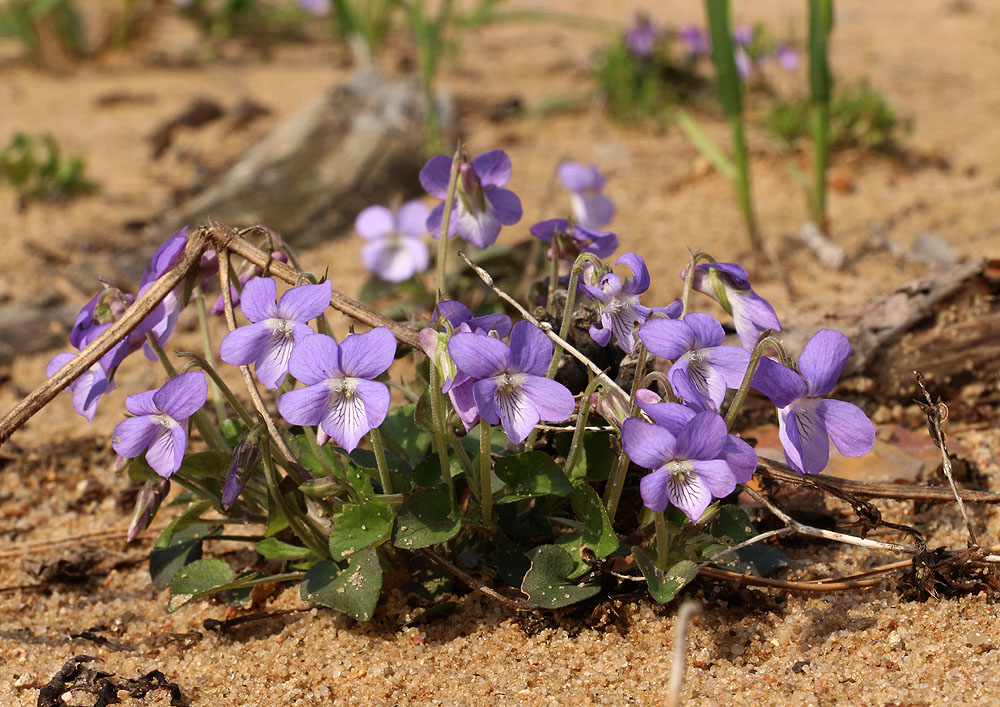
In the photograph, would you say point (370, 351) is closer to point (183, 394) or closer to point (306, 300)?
point (306, 300)

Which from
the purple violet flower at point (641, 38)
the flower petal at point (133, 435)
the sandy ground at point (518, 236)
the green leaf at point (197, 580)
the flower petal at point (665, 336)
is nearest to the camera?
the flower petal at point (665, 336)

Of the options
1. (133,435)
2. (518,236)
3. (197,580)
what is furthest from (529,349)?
(518,236)

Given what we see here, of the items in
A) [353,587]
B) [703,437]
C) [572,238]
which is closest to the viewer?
[703,437]

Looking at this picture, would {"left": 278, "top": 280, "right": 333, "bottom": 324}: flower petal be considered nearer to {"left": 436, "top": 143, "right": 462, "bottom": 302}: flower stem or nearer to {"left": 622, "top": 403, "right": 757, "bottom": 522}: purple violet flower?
{"left": 436, "top": 143, "right": 462, "bottom": 302}: flower stem

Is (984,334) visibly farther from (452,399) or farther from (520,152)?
(520,152)

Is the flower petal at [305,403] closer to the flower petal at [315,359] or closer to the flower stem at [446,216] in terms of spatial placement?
the flower petal at [315,359]

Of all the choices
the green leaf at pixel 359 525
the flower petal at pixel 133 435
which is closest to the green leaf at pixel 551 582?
the green leaf at pixel 359 525
